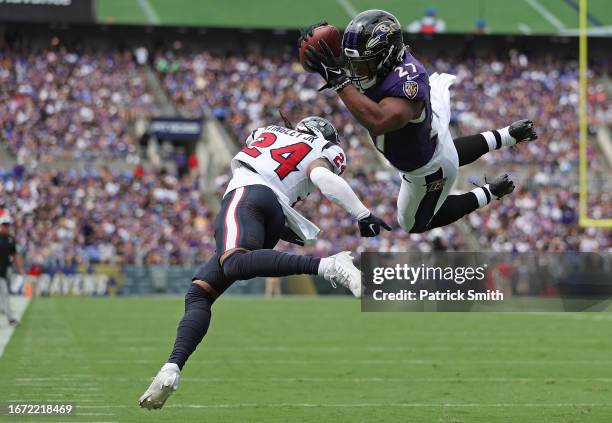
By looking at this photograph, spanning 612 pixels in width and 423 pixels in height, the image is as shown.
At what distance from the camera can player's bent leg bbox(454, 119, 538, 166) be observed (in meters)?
6.71

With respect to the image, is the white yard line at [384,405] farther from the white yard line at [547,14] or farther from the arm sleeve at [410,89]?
the white yard line at [547,14]

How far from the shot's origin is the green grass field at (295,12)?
95.8 ft

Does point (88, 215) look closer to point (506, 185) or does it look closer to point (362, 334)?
point (362, 334)

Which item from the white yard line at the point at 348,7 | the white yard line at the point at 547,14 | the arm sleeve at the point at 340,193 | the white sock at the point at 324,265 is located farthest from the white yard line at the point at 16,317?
the white yard line at the point at 547,14

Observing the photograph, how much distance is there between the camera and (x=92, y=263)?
2311 cm

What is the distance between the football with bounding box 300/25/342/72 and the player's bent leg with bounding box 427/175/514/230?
169 cm

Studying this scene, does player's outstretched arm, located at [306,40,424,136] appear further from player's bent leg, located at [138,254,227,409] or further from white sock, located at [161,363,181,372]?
white sock, located at [161,363,181,372]

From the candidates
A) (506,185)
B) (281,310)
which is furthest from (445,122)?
(281,310)

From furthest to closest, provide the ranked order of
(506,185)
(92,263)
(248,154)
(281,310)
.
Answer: (92,263), (281,310), (506,185), (248,154)

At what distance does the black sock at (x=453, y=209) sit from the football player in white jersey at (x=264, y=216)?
92 centimetres

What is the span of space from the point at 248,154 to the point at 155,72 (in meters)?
24.1

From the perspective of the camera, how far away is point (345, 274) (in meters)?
5.29

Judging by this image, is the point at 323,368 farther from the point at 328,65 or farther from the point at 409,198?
the point at 328,65

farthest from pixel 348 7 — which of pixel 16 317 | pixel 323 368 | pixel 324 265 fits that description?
pixel 324 265
